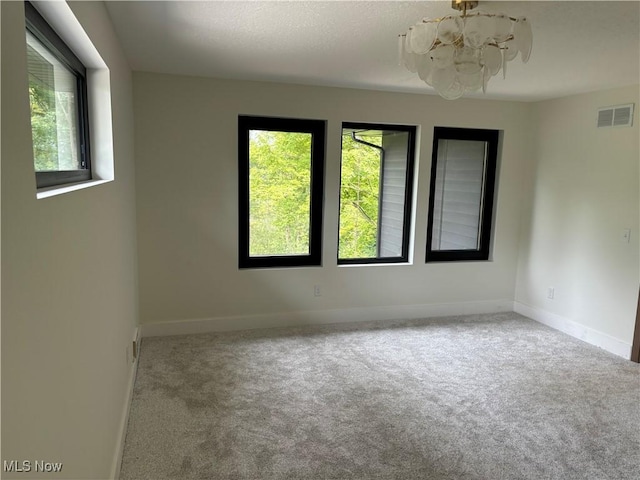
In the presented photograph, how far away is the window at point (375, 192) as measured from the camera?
4375 mm

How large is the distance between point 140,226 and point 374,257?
7.42 feet

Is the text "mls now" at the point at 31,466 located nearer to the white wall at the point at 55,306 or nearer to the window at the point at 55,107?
the white wall at the point at 55,306

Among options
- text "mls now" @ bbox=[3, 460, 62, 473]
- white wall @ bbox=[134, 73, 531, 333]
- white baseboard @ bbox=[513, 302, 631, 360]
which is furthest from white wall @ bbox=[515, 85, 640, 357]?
text "mls now" @ bbox=[3, 460, 62, 473]

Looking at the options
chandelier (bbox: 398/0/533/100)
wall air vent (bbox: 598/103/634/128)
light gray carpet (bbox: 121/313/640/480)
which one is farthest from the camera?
wall air vent (bbox: 598/103/634/128)

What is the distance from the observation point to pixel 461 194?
4.75m

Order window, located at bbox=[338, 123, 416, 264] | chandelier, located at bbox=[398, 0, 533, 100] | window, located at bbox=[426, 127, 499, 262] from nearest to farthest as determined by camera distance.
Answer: chandelier, located at bbox=[398, 0, 533, 100], window, located at bbox=[338, 123, 416, 264], window, located at bbox=[426, 127, 499, 262]

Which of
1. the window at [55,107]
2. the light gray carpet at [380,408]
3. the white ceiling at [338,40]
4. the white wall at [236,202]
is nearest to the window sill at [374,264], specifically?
the white wall at [236,202]

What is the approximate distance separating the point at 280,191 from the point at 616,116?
296 cm

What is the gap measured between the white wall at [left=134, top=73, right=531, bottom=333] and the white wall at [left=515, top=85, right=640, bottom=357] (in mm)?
298

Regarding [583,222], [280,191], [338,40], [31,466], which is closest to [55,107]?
[31,466]

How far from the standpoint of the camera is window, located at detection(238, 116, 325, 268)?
4.05 metres

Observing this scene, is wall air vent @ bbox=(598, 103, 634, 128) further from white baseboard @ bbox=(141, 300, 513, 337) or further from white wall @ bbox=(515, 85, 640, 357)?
white baseboard @ bbox=(141, 300, 513, 337)

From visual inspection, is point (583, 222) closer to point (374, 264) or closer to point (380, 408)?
point (374, 264)

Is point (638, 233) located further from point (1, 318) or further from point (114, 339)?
point (1, 318)
